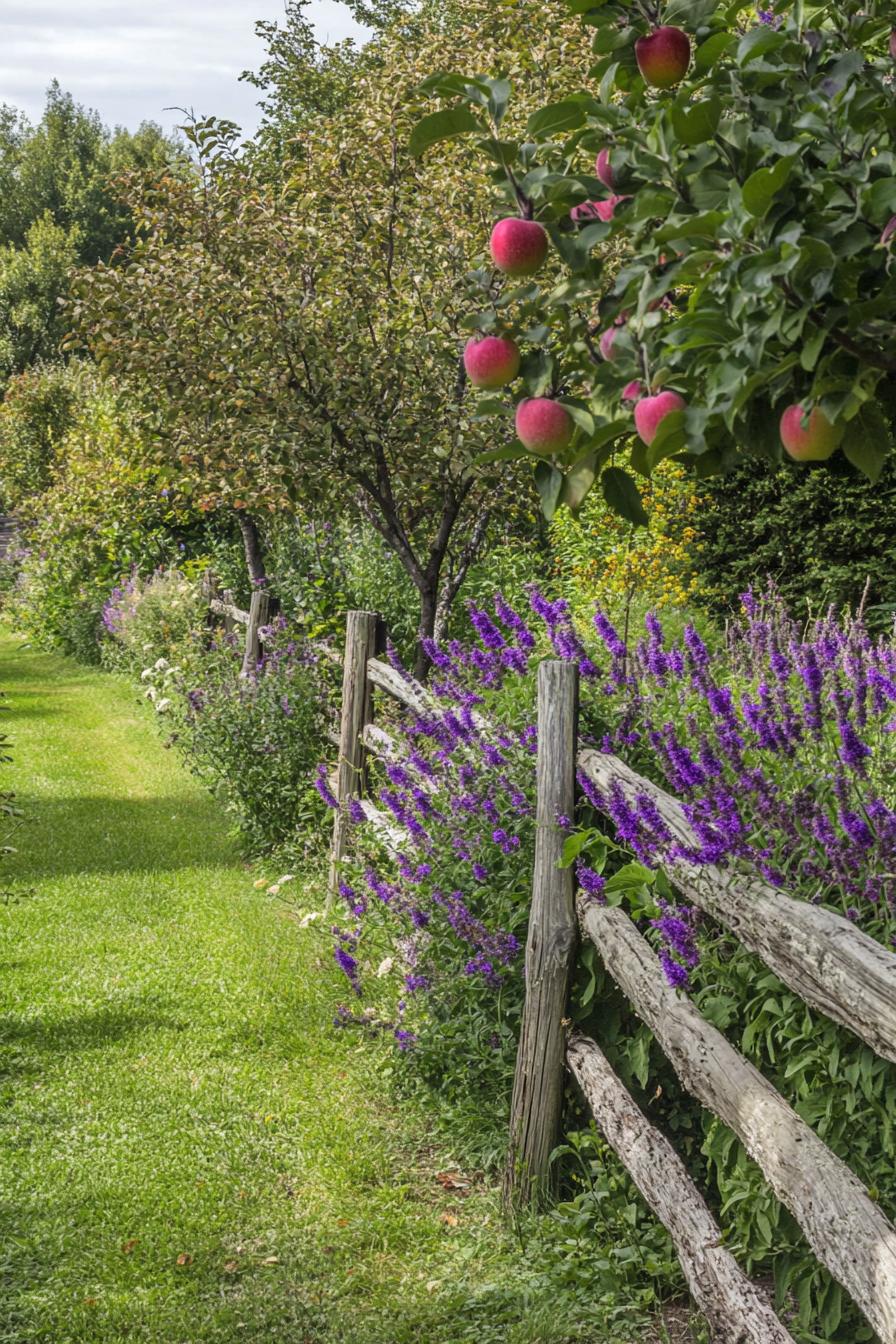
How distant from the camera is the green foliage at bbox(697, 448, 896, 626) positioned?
334 inches

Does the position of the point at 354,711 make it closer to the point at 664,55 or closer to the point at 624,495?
the point at 624,495

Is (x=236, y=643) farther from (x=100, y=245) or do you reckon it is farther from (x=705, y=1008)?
(x=100, y=245)

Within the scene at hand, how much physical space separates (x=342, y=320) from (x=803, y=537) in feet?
12.3

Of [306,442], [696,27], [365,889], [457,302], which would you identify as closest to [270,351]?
[306,442]

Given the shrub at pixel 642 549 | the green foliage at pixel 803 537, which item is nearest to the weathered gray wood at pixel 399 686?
the green foliage at pixel 803 537

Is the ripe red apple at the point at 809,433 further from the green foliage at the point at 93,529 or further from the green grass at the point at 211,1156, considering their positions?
the green foliage at the point at 93,529

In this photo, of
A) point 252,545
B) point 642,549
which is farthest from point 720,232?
point 252,545

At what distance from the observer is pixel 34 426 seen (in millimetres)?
24547

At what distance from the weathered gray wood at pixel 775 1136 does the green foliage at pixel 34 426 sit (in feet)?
74.0

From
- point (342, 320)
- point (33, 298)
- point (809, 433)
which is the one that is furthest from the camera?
point (33, 298)

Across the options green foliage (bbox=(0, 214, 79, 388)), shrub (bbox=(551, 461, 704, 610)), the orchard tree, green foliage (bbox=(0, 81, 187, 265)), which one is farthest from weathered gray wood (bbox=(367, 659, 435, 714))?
green foliage (bbox=(0, 81, 187, 265))

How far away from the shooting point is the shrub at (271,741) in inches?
307

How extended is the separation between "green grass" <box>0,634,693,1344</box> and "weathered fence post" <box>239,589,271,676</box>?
2.43 meters

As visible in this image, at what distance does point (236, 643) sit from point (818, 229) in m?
9.75
